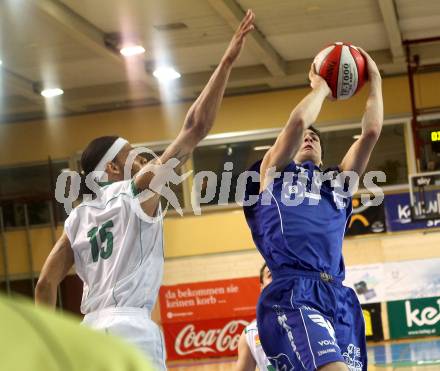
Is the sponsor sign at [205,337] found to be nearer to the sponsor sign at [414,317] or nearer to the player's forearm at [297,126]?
the sponsor sign at [414,317]

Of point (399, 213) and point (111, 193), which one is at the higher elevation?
point (399, 213)

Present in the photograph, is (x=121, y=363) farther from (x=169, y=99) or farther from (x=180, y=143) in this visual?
(x=169, y=99)

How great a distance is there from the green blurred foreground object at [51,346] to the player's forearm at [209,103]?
10.8 ft

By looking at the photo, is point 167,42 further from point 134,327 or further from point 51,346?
point 51,346

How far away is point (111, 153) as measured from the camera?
14.7ft

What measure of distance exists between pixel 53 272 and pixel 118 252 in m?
0.33

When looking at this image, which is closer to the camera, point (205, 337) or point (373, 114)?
point (373, 114)

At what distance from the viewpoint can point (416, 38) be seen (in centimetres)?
1411

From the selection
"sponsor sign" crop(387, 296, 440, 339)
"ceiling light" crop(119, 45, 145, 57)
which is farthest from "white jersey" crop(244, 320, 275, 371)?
"sponsor sign" crop(387, 296, 440, 339)

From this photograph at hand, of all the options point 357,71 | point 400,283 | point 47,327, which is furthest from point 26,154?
point 47,327

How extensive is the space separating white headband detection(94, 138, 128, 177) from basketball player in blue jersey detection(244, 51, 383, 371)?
783 mm

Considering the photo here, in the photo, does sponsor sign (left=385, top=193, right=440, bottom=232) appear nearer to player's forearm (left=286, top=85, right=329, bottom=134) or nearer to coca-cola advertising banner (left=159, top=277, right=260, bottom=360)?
coca-cola advertising banner (left=159, top=277, right=260, bottom=360)

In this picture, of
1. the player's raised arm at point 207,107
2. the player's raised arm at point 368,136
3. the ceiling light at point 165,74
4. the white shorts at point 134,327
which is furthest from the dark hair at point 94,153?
the ceiling light at point 165,74

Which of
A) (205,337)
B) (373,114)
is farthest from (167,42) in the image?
(373,114)
